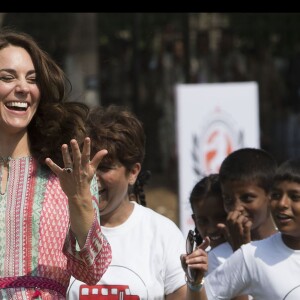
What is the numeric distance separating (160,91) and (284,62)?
9.03ft

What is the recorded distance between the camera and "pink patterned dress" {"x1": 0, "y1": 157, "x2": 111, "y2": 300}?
12.2 ft

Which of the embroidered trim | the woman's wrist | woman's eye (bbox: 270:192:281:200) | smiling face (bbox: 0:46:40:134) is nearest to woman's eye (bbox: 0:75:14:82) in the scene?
smiling face (bbox: 0:46:40:134)

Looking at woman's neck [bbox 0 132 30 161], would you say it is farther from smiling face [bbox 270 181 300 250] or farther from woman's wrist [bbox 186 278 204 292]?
smiling face [bbox 270 181 300 250]

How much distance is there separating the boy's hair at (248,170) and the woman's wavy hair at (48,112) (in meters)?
1.46

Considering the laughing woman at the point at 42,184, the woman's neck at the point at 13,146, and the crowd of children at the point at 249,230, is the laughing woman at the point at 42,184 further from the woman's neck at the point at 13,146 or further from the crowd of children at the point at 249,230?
the crowd of children at the point at 249,230

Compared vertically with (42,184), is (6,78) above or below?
above

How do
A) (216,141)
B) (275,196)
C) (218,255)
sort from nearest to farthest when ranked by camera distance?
1. (275,196)
2. (218,255)
3. (216,141)

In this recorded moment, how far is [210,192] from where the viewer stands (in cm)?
547

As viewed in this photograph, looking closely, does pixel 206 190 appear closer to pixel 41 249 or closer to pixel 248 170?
pixel 248 170

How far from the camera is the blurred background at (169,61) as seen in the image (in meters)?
16.3

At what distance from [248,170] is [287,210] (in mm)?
700

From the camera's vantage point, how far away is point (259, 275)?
4.54 m

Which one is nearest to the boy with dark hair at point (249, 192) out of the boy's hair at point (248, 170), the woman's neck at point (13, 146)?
the boy's hair at point (248, 170)

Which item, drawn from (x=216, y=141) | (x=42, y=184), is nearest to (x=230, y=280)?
(x=42, y=184)
